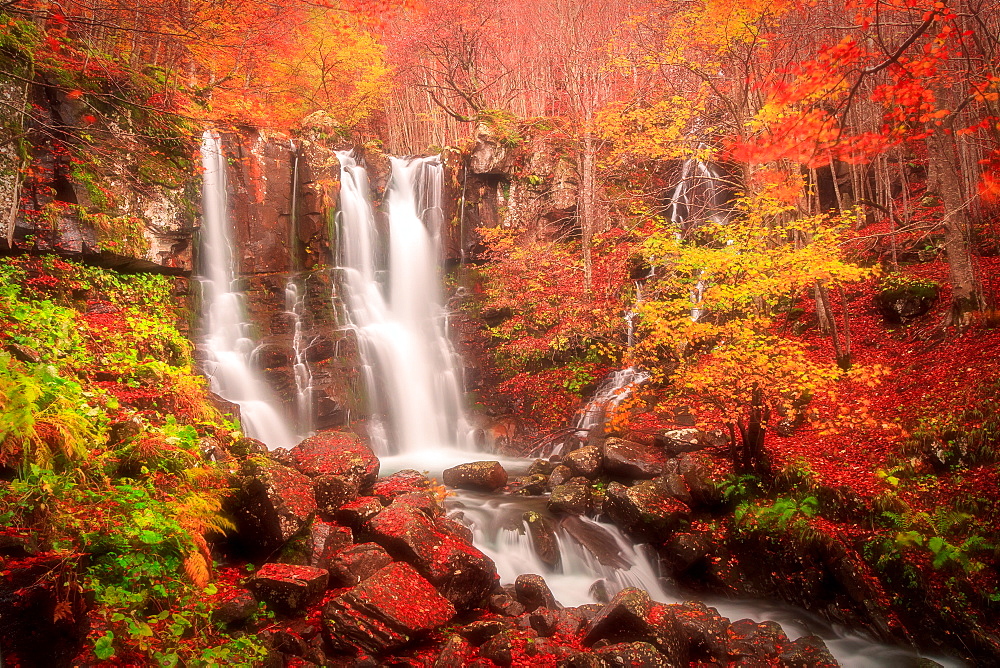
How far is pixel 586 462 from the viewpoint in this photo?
31.6 feet

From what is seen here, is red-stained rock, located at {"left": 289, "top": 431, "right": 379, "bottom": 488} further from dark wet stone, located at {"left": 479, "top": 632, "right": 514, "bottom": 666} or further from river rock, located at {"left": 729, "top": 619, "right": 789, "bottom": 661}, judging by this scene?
river rock, located at {"left": 729, "top": 619, "right": 789, "bottom": 661}

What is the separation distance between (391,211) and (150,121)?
7.10 m

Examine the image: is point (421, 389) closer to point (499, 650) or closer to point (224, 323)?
point (224, 323)

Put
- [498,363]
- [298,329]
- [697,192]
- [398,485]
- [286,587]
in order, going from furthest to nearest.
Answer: [697,192], [498,363], [298,329], [398,485], [286,587]

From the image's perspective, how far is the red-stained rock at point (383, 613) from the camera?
5051 millimetres

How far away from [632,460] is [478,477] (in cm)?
295

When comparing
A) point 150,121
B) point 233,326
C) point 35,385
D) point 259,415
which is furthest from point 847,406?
point 150,121

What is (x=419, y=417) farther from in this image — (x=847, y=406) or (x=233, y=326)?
(x=847, y=406)

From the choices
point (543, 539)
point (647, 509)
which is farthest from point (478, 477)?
point (647, 509)

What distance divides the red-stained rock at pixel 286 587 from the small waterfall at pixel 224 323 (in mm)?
5976

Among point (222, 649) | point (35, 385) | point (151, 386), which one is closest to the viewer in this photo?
point (222, 649)

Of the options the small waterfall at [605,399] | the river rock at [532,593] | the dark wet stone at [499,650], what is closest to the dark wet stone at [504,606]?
the river rock at [532,593]

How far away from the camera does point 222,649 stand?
4.20m

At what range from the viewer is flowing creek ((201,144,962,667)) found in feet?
24.3
